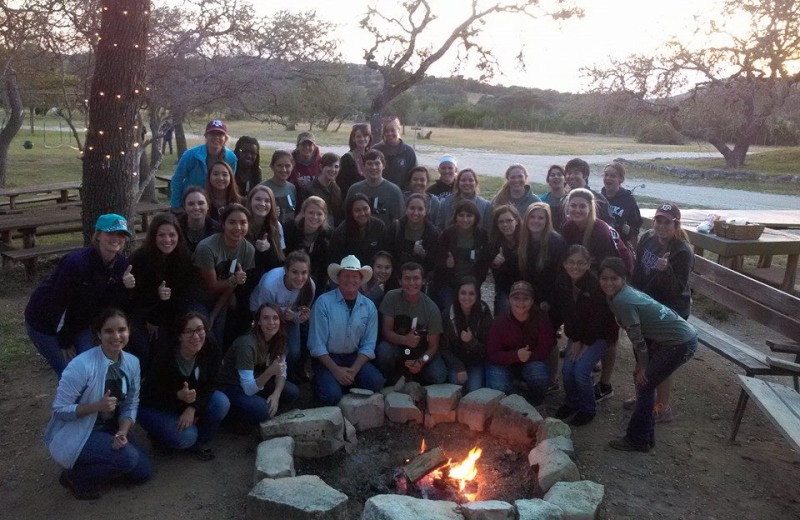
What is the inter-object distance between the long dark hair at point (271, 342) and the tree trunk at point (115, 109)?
2.46 m

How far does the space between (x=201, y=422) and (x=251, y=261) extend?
4.19ft

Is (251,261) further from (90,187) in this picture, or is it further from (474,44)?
(474,44)

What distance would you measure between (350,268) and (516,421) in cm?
166

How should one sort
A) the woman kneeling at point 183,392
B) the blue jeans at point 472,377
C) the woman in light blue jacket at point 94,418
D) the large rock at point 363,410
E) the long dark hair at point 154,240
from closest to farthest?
the woman in light blue jacket at point 94,418 < the woman kneeling at point 183,392 < the long dark hair at point 154,240 < the large rock at point 363,410 < the blue jeans at point 472,377

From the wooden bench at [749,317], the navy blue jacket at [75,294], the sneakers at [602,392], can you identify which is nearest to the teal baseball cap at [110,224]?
the navy blue jacket at [75,294]

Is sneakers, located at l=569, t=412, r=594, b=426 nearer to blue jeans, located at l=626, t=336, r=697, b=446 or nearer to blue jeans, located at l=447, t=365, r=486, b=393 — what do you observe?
blue jeans, located at l=626, t=336, r=697, b=446

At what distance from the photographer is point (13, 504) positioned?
382 cm

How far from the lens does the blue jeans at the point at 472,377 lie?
5211 millimetres

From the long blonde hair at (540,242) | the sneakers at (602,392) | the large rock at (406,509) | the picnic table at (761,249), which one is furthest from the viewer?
the picnic table at (761,249)

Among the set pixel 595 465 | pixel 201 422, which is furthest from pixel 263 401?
pixel 595 465

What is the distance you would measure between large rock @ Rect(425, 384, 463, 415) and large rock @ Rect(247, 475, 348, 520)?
141cm

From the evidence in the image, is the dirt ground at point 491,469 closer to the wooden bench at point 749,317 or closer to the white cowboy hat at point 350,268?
the wooden bench at point 749,317

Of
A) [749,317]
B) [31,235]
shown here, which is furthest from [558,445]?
[31,235]

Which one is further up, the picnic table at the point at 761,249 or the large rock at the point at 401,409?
the picnic table at the point at 761,249
